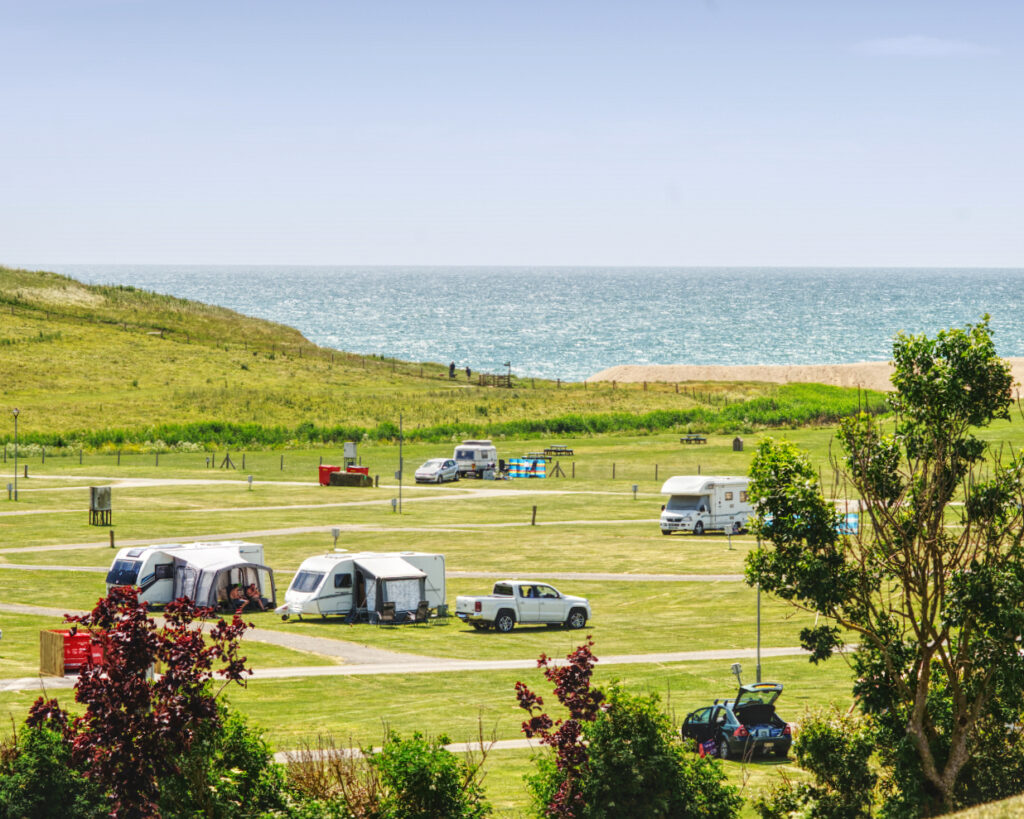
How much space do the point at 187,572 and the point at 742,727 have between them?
72.5 feet

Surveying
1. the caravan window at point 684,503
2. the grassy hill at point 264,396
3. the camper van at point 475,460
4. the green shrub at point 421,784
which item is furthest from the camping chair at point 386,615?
the grassy hill at point 264,396

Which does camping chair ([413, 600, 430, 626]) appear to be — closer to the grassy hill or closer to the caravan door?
the caravan door

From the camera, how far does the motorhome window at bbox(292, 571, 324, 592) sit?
4147cm

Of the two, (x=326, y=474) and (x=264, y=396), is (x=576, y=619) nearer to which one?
(x=326, y=474)

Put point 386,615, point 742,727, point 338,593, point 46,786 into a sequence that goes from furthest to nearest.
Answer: point 338,593 → point 386,615 → point 742,727 → point 46,786

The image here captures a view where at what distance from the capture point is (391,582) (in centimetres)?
4138

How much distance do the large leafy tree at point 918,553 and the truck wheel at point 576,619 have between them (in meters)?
20.6

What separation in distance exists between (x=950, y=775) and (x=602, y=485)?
61.4m

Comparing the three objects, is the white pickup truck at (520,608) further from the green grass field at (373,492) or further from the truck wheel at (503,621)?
the green grass field at (373,492)

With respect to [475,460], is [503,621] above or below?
below

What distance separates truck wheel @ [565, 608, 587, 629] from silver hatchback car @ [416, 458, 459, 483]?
134 ft

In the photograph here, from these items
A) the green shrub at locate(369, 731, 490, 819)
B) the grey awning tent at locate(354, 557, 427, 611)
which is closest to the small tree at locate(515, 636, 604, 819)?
the green shrub at locate(369, 731, 490, 819)

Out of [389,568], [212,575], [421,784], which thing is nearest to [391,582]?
[389,568]

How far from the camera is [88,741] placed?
53.7 ft
